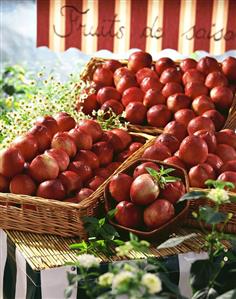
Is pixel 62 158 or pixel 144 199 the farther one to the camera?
pixel 62 158

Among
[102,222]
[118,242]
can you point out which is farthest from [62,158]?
[118,242]

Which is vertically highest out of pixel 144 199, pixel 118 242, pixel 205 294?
pixel 205 294

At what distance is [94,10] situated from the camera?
4.57 metres

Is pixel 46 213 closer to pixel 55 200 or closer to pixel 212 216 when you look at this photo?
pixel 55 200

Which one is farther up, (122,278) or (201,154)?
(122,278)

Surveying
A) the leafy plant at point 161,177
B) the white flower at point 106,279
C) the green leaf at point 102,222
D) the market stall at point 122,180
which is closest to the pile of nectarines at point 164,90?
the market stall at point 122,180

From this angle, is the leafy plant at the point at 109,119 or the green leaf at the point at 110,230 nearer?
the green leaf at the point at 110,230

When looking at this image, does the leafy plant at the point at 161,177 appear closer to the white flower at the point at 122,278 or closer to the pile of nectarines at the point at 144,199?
the pile of nectarines at the point at 144,199


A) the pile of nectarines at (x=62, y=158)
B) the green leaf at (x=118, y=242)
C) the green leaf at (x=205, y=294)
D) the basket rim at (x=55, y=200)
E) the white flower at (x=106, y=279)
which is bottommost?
the green leaf at (x=118, y=242)

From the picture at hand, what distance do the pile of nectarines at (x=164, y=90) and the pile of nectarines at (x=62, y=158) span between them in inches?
15.5

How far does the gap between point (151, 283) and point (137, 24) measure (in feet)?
12.3

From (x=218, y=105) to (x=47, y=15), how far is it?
6.82ft

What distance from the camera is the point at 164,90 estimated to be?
2979 millimetres

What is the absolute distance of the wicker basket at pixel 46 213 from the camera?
205cm
